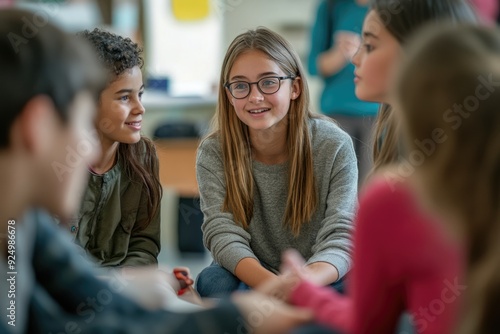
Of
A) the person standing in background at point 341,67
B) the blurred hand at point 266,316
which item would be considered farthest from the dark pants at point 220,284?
the person standing in background at point 341,67

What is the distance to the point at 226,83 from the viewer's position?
68.8 inches

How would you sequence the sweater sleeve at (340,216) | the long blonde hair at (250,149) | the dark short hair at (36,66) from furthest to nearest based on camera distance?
the long blonde hair at (250,149) < the sweater sleeve at (340,216) < the dark short hair at (36,66)

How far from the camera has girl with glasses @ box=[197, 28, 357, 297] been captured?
1.67 meters

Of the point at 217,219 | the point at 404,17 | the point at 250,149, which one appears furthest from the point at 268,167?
the point at 404,17

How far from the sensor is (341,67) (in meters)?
2.49

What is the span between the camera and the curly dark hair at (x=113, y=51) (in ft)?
5.41

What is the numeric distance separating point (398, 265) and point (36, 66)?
21.0 inches

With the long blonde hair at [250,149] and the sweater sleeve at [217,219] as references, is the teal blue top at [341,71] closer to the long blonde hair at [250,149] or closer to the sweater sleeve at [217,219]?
the long blonde hair at [250,149]

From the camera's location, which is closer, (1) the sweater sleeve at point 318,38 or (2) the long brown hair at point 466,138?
(2) the long brown hair at point 466,138

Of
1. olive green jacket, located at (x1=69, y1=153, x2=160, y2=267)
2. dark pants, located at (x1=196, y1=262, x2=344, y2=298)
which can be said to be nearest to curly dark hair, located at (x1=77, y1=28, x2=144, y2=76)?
olive green jacket, located at (x1=69, y1=153, x2=160, y2=267)

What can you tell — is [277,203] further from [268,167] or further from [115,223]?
[115,223]

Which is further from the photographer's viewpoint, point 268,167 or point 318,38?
point 318,38

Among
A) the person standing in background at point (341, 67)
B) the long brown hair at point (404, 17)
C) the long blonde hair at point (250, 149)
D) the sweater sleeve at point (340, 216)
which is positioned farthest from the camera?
the person standing in background at point (341, 67)

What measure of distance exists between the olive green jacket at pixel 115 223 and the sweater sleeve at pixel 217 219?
0.45 feet
